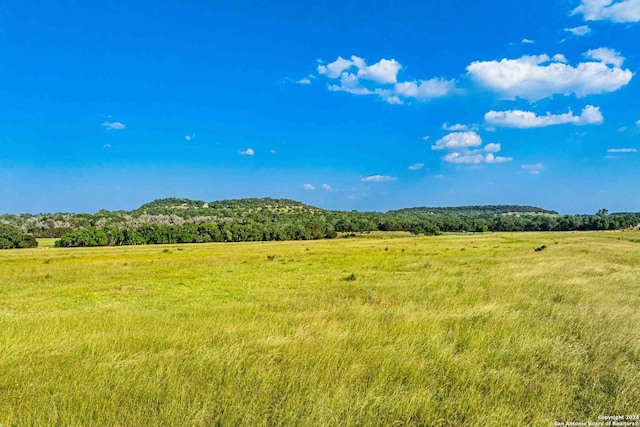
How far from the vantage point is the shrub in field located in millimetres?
85562

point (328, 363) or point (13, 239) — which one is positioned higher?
point (13, 239)

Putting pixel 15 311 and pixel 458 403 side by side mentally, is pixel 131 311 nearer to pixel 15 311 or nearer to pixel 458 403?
pixel 15 311

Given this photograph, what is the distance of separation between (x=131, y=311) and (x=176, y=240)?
98267mm

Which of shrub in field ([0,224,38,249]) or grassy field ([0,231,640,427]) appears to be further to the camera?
shrub in field ([0,224,38,249])

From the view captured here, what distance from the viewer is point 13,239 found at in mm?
87938

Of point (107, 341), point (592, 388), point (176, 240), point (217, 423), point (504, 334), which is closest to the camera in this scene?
point (217, 423)

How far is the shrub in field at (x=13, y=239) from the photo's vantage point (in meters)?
85.6

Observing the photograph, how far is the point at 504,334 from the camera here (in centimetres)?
855

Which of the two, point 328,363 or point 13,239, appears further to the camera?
point 13,239

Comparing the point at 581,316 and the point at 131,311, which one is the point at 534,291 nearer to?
the point at 581,316

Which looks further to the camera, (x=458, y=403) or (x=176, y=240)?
(x=176, y=240)

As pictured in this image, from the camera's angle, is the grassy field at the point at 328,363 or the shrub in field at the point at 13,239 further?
the shrub in field at the point at 13,239

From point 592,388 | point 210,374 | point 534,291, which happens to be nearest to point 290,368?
point 210,374

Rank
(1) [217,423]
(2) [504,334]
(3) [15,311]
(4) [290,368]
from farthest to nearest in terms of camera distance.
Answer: (3) [15,311]
(2) [504,334]
(4) [290,368]
(1) [217,423]
